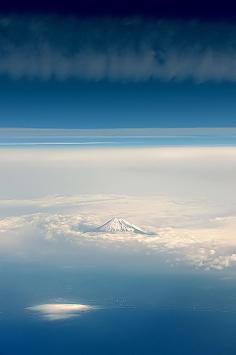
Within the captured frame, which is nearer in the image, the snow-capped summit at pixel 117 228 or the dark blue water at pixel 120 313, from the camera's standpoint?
the dark blue water at pixel 120 313

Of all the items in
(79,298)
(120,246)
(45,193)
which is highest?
(45,193)

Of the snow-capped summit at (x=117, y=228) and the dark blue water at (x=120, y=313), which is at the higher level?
the snow-capped summit at (x=117, y=228)

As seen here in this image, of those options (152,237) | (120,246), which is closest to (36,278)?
(120,246)

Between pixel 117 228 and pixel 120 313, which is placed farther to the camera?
pixel 117 228

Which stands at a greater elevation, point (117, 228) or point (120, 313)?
point (117, 228)

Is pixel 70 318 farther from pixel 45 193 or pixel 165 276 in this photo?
pixel 45 193

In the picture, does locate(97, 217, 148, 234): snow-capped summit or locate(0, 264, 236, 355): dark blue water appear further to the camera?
locate(97, 217, 148, 234): snow-capped summit

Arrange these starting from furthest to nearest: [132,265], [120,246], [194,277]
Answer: [120,246], [132,265], [194,277]

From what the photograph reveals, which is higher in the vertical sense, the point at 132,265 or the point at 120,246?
the point at 120,246
